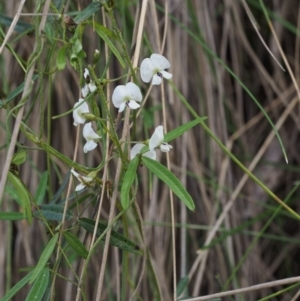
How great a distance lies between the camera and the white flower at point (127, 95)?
0.63 meters

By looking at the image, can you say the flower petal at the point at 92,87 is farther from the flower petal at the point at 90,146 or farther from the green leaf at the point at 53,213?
the green leaf at the point at 53,213

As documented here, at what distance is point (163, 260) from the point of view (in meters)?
1.20

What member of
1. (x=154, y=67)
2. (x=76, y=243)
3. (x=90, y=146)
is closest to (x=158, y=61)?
(x=154, y=67)

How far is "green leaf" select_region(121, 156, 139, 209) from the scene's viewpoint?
63cm

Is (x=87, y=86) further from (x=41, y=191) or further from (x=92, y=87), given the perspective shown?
(x=41, y=191)

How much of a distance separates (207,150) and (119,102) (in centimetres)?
67

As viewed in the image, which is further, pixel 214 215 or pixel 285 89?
pixel 285 89

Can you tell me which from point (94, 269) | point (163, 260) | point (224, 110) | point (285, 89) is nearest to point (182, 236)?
point (163, 260)

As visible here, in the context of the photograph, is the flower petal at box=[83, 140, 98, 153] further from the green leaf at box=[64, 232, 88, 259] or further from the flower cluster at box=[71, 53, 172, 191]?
the green leaf at box=[64, 232, 88, 259]

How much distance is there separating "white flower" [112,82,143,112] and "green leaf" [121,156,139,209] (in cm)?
6

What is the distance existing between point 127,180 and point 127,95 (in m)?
0.09

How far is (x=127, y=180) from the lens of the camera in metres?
0.64

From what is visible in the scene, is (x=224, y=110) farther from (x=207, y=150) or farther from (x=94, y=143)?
(x=94, y=143)

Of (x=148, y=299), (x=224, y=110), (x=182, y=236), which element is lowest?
(x=148, y=299)
